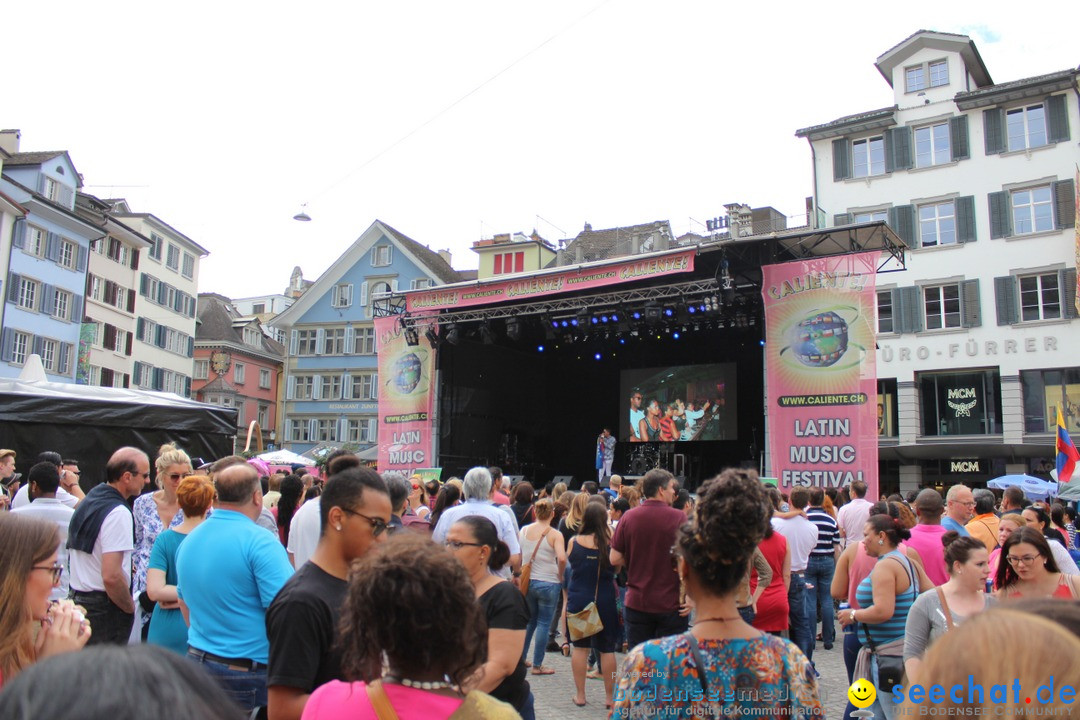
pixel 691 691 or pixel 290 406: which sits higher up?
pixel 290 406

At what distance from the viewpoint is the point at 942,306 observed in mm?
25891

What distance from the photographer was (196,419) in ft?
39.3

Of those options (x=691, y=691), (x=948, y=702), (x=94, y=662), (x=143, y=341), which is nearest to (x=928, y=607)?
(x=691, y=691)

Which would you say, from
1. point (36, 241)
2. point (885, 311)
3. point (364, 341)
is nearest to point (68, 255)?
→ point (36, 241)

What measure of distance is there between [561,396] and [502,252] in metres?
12.3

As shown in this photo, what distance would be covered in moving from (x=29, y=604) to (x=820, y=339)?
1468cm

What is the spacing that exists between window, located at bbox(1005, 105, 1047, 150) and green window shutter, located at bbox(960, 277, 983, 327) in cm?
446

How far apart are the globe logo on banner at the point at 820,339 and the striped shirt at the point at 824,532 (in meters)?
7.08

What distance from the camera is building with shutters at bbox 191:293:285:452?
158 ft

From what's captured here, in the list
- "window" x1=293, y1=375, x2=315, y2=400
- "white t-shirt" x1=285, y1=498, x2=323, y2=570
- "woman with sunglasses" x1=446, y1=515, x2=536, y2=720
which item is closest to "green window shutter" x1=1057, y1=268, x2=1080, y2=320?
"white t-shirt" x1=285, y1=498, x2=323, y2=570

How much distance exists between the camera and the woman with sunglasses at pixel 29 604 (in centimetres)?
207

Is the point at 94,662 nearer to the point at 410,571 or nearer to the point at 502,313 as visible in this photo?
the point at 410,571

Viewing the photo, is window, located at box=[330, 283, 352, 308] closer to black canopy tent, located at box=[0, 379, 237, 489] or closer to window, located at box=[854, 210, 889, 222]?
window, located at box=[854, 210, 889, 222]

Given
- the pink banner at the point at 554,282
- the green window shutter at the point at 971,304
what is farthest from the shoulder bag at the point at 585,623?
the green window shutter at the point at 971,304
